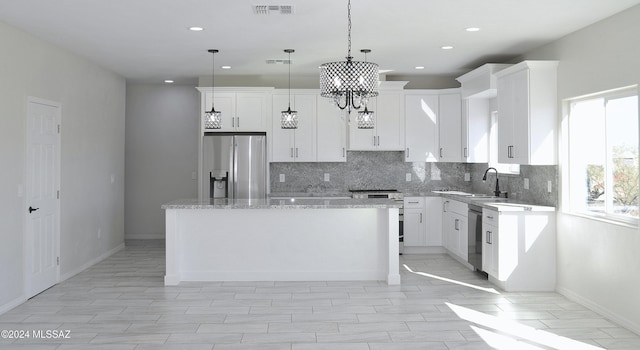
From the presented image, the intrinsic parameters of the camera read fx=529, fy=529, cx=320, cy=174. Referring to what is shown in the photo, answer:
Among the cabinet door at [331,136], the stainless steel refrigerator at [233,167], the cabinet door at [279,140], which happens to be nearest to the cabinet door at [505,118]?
the cabinet door at [331,136]

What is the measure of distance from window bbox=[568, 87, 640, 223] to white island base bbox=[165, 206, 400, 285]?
6.62ft

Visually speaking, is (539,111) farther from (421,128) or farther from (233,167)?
(233,167)

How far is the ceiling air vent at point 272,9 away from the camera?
4355 mm

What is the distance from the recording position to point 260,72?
7.68 meters

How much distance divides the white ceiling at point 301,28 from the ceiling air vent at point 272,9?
0.07 m

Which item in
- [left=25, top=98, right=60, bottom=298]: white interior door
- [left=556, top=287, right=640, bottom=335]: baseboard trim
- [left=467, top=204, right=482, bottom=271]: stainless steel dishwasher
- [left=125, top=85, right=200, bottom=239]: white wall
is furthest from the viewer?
[left=125, top=85, right=200, bottom=239]: white wall

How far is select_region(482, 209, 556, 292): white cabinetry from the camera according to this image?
5.47m

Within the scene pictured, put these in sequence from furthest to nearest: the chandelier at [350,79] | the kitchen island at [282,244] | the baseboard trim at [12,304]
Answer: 1. the kitchen island at [282,244]
2. the baseboard trim at [12,304]
3. the chandelier at [350,79]

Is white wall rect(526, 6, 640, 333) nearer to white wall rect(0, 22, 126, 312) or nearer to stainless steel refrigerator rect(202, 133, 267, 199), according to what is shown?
stainless steel refrigerator rect(202, 133, 267, 199)

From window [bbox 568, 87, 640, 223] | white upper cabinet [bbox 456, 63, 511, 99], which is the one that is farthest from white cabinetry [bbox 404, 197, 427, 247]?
window [bbox 568, 87, 640, 223]

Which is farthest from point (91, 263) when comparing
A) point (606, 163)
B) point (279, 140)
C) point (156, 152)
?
point (606, 163)

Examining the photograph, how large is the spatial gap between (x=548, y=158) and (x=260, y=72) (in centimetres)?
411

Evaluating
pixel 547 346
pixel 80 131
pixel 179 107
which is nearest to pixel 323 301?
pixel 547 346

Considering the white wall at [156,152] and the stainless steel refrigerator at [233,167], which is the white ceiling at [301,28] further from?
the white wall at [156,152]
